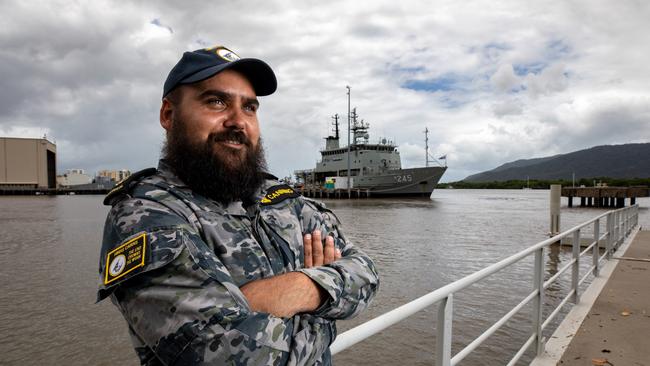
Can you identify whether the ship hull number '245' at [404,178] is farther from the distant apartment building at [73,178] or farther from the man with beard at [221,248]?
the distant apartment building at [73,178]

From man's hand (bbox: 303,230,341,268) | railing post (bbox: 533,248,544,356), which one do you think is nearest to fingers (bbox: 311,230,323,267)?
man's hand (bbox: 303,230,341,268)

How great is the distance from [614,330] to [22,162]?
83.1 m

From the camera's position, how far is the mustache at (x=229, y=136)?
123 centimetres

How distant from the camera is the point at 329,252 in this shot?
134 centimetres

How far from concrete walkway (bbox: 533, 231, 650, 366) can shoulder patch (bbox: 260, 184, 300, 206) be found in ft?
8.87

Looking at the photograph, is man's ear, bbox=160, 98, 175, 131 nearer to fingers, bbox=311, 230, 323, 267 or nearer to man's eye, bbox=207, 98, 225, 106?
man's eye, bbox=207, 98, 225, 106

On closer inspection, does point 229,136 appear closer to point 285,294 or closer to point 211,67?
point 211,67

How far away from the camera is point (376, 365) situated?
172 inches

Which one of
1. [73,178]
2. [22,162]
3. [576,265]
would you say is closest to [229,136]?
[576,265]

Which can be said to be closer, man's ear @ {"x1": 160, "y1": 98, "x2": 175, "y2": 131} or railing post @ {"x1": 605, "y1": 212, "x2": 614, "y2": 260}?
man's ear @ {"x1": 160, "y1": 98, "x2": 175, "y2": 131}

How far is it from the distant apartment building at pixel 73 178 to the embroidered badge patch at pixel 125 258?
9989 cm

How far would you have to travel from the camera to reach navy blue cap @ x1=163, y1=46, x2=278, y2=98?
1.18m

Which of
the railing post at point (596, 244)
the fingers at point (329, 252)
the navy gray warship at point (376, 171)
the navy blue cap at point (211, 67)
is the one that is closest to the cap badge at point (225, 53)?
the navy blue cap at point (211, 67)

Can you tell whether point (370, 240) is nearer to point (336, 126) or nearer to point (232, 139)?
point (232, 139)
